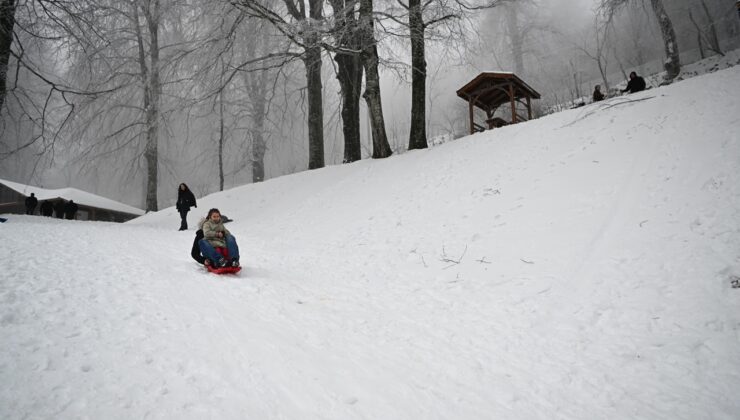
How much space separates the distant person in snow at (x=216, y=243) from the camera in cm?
454

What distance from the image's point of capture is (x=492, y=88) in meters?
10.4

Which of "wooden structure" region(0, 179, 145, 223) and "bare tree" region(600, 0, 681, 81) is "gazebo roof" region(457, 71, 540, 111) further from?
"wooden structure" region(0, 179, 145, 223)

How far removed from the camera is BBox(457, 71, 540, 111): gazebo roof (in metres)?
10.2

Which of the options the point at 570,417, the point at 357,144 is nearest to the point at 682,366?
the point at 570,417

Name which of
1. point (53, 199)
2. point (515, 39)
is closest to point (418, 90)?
point (515, 39)

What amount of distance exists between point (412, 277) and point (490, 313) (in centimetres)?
125

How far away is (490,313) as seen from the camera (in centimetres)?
324

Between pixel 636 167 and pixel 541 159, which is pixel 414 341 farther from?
pixel 541 159

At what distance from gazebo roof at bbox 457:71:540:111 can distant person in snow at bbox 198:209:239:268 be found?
354 inches

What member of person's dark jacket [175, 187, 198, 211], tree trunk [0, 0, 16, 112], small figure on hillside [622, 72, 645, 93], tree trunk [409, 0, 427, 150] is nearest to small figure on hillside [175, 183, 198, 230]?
person's dark jacket [175, 187, 198, 211]

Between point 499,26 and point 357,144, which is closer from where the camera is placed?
point 357,144

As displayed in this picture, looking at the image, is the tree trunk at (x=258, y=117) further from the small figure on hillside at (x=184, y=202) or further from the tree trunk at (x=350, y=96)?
the small figure on hillside at (x=184, y=202)

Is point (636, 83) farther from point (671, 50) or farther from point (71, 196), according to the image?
point (71, 196)

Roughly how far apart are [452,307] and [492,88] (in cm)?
907
